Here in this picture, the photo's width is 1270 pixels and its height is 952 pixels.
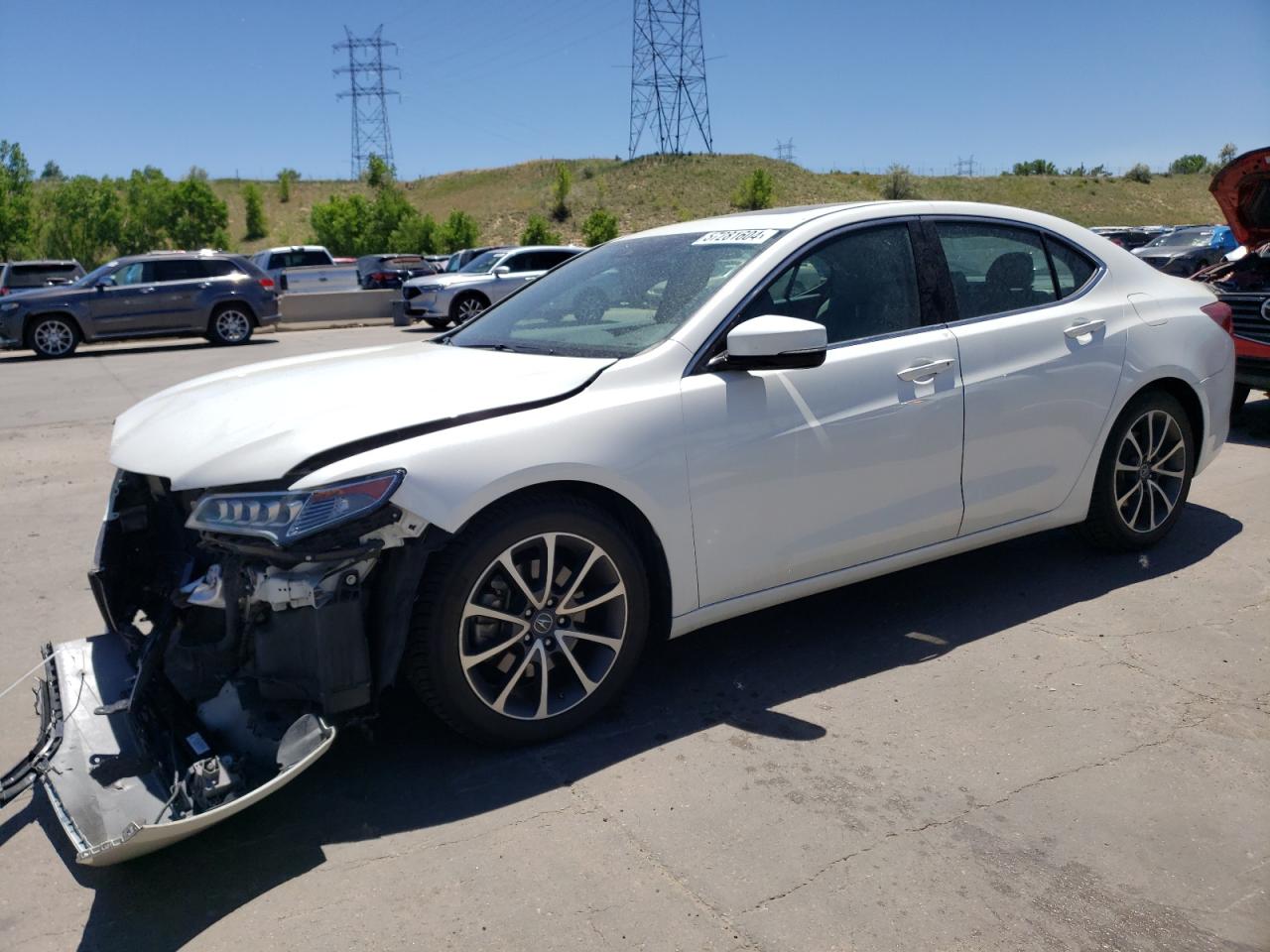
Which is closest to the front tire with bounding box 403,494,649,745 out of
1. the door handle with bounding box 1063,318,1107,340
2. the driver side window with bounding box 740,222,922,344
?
the driver side window with bounding box 740,222,922,344

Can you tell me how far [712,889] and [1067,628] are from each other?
2363 mm

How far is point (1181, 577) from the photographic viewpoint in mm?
4984

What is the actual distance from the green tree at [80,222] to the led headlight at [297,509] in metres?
62.9

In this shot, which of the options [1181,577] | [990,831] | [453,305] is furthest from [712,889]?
[453,305]

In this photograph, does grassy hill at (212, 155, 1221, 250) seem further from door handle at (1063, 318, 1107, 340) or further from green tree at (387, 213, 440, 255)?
door handle at (1063, 318, 1107, 340)

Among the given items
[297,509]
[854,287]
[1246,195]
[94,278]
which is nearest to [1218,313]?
[854,287]

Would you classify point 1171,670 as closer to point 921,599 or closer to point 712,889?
point 921,599

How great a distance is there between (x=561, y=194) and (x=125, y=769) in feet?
255

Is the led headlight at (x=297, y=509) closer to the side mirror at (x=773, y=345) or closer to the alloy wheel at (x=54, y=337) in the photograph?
the side mirror at (x=773, y=345)

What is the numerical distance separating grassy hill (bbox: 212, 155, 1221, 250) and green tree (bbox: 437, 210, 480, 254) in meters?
13.7

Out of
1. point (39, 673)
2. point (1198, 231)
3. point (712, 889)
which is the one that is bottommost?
point (712, 889)

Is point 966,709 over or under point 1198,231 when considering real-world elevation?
under

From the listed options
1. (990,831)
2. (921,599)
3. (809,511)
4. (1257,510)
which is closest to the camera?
(990,831)

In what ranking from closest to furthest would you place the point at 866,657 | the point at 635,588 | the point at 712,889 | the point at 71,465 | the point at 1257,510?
the point at 712,889, the point at 635,588, the point at 866,657, the point at 1257,510, the point at 71,465
